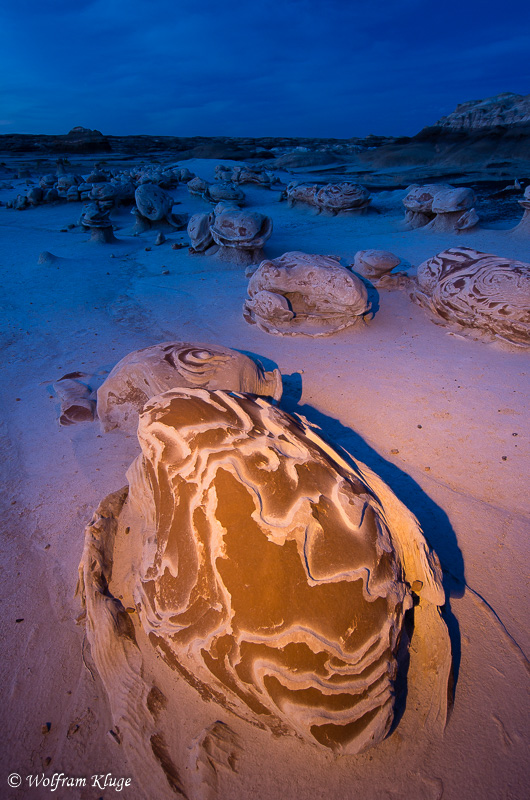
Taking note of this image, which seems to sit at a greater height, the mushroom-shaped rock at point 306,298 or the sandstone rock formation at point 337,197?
the sandstone rock formation at point 337,197

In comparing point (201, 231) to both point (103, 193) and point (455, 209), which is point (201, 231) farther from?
point (455, 209)

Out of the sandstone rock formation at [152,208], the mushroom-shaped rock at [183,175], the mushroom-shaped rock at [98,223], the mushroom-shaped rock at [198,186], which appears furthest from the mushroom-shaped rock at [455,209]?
the mushroom-shaped rock at [183,175]

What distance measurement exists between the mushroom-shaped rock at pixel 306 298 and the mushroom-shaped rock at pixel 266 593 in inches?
121

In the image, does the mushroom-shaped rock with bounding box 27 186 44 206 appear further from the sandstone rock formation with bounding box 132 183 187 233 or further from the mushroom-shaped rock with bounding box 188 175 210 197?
the sandstone rock formation with bounding box 132 183 187 233

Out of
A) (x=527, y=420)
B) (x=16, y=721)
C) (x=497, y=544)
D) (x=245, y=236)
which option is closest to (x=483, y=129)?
(x=245, y=236)

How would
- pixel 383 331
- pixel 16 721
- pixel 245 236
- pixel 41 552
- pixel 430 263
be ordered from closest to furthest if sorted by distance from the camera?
pixel 16 721 → pixel 41 552 → pixel 383 331 → pixel 430 263 → pixel 245 236

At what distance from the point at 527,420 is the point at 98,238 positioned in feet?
27.1

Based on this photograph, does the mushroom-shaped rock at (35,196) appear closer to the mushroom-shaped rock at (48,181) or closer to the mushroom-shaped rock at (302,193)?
the mushroom-shaped rock at (48,181)

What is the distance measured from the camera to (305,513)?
119cm

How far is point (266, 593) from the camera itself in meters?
1.11

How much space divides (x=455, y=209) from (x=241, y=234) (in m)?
4.04

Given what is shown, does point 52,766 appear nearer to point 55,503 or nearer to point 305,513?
point 305,513

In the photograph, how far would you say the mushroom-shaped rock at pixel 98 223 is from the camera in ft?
25.9

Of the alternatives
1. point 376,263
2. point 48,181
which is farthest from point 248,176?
point 376,263
